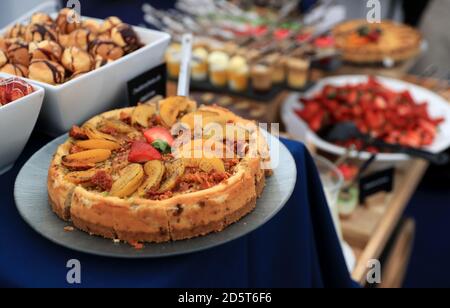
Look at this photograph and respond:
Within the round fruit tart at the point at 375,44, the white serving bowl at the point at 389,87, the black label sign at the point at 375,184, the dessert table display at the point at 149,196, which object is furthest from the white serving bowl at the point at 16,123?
the round fruit tart at the point at 375,44

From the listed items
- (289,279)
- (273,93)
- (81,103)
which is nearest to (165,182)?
(81,103)

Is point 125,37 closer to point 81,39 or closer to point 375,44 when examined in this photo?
point 81,39

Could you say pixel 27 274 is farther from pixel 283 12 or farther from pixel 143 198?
pixel 283 12

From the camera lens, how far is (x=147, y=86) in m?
1.15

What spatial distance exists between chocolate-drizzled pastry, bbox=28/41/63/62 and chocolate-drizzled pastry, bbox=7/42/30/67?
0.01 metres

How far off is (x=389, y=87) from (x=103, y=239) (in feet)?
6.60

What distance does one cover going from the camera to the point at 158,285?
730mm

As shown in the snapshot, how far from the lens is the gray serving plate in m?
0.73

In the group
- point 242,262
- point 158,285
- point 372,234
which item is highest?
point 158,285

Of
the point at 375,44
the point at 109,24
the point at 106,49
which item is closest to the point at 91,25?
the point at 109,24

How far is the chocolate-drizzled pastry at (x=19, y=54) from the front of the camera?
105 cm

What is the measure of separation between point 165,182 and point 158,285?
164 mm

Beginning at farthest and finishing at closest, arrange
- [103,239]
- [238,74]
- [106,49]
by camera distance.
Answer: [238,74]
[106,49]
[103,239]

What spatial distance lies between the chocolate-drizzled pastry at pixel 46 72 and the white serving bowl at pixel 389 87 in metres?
1.22
